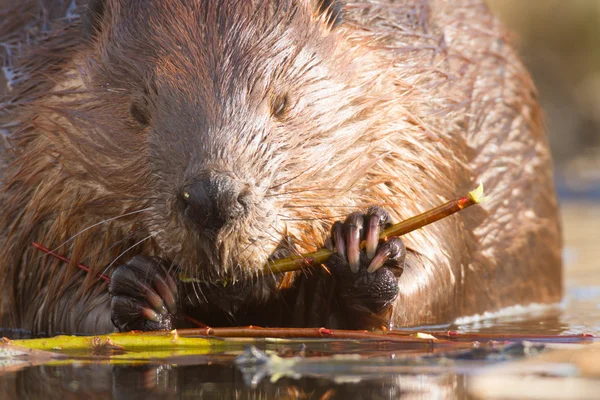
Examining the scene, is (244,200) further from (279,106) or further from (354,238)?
(279,106)

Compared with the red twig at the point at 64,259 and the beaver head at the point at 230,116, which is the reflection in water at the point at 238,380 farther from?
the red twig at the point at 64,259

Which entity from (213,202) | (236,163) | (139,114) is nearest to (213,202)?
(213,202)

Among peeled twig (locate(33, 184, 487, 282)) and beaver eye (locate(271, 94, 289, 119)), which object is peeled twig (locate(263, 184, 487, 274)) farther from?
beaver eye (locate(271, 94, 289, 119))

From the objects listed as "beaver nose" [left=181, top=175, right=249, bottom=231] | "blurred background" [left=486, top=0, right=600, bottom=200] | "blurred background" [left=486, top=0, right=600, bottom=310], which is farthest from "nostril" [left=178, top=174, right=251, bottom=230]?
"blurred background" [left=486, top=0, right=600, bottom=200]

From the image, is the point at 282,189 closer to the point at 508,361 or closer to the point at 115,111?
the point at 115,111

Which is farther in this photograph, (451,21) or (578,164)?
(578,164)

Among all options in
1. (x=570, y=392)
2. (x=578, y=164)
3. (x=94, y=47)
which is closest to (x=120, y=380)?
(x=570, y=392)
